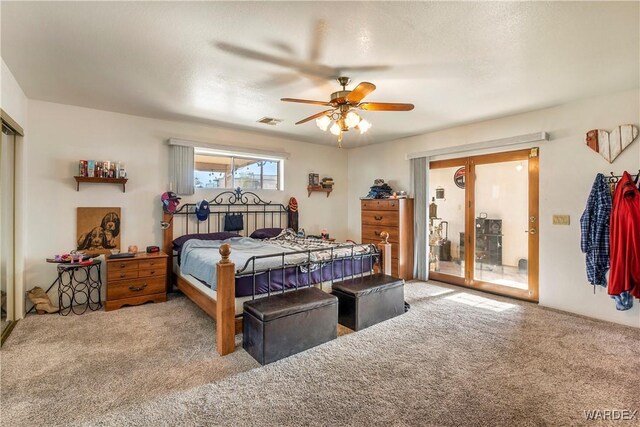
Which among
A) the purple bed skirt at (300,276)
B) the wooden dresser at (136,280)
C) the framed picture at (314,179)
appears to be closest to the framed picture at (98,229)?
the wooden dresser at (136,280)

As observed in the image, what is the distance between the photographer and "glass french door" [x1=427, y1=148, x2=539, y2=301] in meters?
4.34

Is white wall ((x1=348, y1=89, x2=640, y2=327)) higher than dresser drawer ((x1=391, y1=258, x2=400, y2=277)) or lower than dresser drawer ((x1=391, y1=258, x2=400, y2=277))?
higher

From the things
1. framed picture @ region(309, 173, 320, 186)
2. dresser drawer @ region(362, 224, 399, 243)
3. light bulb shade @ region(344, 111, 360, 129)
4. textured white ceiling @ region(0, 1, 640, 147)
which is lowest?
dresser drawer @ region(362, 224, 399, 243)

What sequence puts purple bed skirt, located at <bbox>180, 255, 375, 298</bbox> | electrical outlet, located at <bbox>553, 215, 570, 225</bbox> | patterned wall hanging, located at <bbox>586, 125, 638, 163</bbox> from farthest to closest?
electrical outlet, located at <bbox>553, 215, 570, 225</bbox>
patterned wall hanging, located at <bbox>586, 125, 638, 163</bbox>
purple bed skirt, located at <bbox>180, 255, 375, 298</bbox>

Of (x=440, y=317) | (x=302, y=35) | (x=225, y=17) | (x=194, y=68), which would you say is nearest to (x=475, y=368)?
(x=440, y=317)

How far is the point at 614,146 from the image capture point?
3.47 m

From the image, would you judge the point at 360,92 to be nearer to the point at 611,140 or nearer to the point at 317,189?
the point at 611,140

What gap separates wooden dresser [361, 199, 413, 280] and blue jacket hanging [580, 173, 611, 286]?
7.98ft

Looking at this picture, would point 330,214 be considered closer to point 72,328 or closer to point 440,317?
point 440,317

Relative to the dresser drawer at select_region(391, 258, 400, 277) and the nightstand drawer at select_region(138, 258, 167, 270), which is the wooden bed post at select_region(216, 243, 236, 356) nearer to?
the nightstand drawer at select_region(138, 258, 167, 270)

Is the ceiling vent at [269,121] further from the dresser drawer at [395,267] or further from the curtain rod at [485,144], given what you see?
the dresser drawer at [395,267]

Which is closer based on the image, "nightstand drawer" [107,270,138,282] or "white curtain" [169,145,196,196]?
"nightstand drawer" [107,270,138,282]

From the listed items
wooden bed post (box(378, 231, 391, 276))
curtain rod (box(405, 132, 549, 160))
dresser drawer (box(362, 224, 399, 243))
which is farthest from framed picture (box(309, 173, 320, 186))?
wooden bed post (box(378, 231, 391, 276))

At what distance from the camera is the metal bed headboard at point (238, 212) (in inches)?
191
